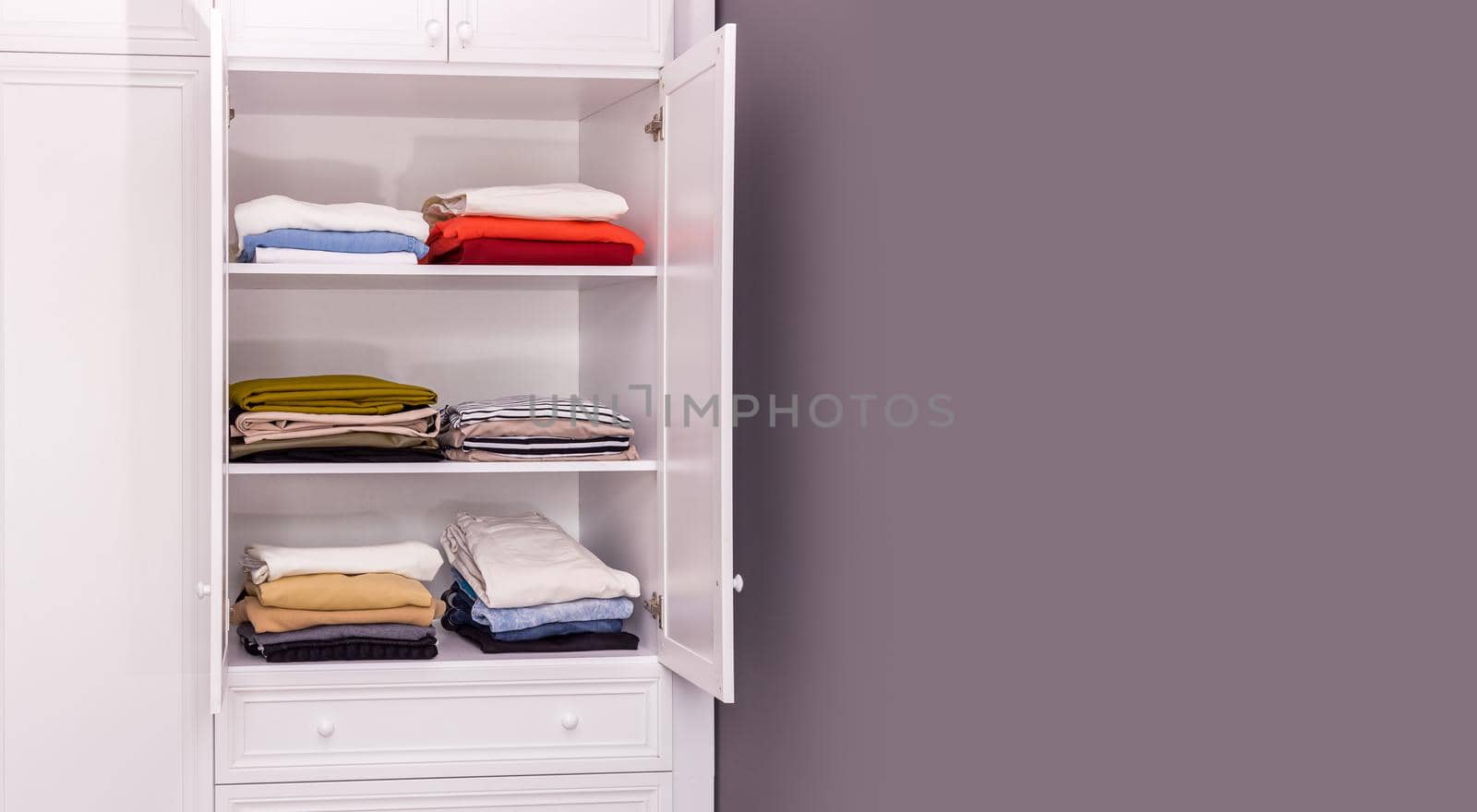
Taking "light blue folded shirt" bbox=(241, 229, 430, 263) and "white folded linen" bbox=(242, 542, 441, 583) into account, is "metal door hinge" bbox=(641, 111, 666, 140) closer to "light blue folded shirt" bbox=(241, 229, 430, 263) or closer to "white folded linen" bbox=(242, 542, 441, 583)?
"light blue folded shirt" bbox=(241, 229, 430, 263)

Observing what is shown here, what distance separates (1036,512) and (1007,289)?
8.6 inches

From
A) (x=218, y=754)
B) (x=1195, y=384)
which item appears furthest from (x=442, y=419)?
(x=1195, y=384)

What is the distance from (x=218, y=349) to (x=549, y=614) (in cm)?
71

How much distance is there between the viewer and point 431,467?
7.22 ft

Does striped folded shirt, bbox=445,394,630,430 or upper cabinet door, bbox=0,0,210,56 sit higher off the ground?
upper cabinet door, bbox=0,0,210,56

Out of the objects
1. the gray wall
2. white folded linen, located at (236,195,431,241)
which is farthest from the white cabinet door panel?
the gray wall

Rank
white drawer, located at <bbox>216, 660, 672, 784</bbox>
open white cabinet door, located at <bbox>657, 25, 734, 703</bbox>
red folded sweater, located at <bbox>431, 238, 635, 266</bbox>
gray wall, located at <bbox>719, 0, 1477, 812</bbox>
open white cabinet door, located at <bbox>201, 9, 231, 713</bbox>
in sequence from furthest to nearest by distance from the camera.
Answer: red folded sweater, located at <bbox>431, 238, 635, 266</bbox> < white drawer, located at <bbox>216, 660, 672, 784</bbox> < open white cabinet door, located at <bbox>657, 25, 734, 703</bbox> < open white cabinet door, located at <bbox>201, 9, 231, 713</bbox> < gray wall, located at <bbox>719, 0, 1477, 812</bbox>

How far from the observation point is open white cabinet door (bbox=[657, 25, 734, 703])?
6.09 ft

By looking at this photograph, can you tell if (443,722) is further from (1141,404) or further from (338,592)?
(1141,404)

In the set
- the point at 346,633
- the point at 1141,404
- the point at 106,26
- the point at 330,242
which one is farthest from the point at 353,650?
the point at 1141,404

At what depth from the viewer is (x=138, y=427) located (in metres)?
2.20

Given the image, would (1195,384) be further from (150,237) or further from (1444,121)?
(150,237)

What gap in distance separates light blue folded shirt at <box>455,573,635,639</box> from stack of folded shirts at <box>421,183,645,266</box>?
23.0 inches

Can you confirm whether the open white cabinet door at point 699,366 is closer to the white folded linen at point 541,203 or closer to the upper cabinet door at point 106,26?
the white folded linen at point 541,203
